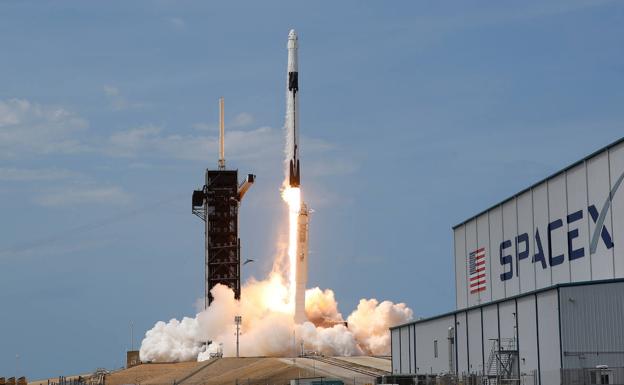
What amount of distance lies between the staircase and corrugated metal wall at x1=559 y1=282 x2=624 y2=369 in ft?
22.0

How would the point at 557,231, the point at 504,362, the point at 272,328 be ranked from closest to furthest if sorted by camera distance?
the point at 504,362 < the point at 557,231 < the point at 272,328

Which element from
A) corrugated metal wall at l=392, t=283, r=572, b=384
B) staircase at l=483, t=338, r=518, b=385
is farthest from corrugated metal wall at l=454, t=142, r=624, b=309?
staircase at l=483, t=338, r=518, b=385

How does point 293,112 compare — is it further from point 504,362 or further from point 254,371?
point 504,362

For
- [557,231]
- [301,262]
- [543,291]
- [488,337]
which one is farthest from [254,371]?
[543,291]

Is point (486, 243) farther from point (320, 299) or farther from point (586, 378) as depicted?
point (320, 299)

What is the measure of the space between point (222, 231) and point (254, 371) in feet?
101

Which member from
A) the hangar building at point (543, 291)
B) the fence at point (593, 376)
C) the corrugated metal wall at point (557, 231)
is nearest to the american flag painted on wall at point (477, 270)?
the hangar building at point (543, 291)

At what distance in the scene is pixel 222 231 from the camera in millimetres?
138750

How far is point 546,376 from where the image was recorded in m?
62.9

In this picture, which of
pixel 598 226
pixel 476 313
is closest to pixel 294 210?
pixel 476 313

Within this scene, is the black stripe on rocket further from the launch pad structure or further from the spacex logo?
the spacex logo

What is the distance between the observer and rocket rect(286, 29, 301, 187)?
120 metres

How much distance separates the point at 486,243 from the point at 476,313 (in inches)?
532

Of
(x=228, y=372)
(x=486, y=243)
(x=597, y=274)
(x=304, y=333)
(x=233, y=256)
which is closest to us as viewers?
(x=597, y=274)
